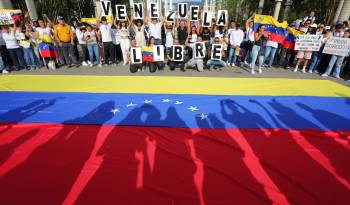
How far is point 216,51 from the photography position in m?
8.68

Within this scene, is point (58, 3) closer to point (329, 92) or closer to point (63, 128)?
point (63, 128)

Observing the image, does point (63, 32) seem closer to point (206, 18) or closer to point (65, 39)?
point (65, 39)

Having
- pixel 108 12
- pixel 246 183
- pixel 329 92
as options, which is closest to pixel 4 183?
pixel 246 183

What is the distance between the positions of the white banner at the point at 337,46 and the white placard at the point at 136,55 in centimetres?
691

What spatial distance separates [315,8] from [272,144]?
1513 cm

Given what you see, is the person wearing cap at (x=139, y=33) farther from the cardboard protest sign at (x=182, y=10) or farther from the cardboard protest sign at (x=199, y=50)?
the cardboard protest sign at (x=199, y=50)

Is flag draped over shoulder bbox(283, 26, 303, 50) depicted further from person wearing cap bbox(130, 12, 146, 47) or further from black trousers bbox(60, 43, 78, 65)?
black trousers bbox(60, 43, 78, 65)

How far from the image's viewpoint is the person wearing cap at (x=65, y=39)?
8.49m

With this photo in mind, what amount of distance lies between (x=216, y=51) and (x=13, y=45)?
7.82 metres

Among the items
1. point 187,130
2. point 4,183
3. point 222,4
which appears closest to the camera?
point 4,183

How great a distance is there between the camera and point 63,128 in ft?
14.6

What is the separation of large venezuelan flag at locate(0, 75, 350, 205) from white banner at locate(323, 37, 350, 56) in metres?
2.09

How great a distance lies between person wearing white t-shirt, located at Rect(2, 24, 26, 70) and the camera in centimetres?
827

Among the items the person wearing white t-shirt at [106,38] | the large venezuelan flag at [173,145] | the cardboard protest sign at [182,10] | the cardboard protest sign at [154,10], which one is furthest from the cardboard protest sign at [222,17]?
the person wearing white t-shirt at [106,38]
